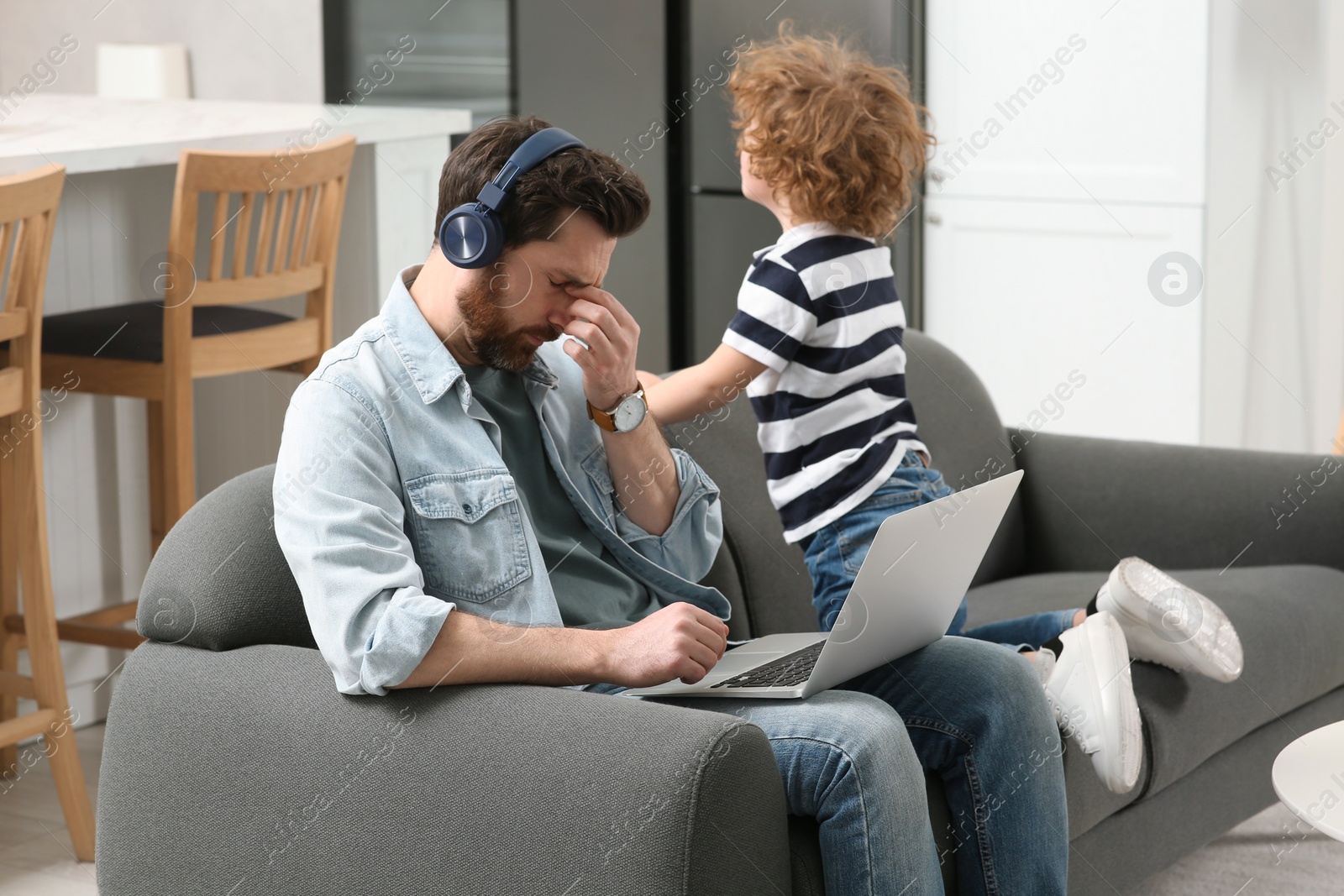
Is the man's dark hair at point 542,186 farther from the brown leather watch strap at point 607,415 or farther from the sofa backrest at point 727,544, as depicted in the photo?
the sofa backrest at point 727,544

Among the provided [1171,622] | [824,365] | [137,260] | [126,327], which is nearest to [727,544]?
[824,365]

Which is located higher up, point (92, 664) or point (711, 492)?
point (711, 492)

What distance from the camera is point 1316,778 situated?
142 centimetres

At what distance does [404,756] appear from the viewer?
1.27m

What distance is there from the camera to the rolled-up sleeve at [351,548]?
1.26 metres

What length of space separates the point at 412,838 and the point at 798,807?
35 cm

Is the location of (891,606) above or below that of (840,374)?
below

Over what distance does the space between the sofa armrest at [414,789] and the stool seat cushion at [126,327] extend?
42.7 inches

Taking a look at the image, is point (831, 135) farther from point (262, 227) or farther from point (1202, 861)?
point (1202, 861)

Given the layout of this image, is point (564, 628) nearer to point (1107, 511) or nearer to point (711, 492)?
point (711, 492)

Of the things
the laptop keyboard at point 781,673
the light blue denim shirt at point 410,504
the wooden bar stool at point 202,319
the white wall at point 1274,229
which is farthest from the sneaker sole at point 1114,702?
the white wall at point 1274,229

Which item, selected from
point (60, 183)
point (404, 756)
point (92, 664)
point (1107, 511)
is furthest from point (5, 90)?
point (404, 756)

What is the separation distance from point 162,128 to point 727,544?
1.53 meters

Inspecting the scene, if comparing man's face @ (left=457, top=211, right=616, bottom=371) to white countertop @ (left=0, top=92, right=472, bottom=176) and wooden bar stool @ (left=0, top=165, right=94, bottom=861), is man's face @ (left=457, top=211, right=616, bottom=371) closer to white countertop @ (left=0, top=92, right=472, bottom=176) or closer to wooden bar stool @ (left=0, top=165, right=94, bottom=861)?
wooden bar stool @ (left=0, top=165, right=94, bottom=861)
